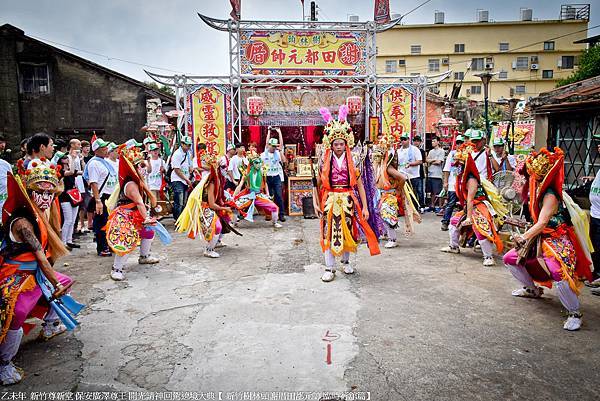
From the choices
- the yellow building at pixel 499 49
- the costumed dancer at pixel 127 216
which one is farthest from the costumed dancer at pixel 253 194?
the yellow building at pixel 499 49

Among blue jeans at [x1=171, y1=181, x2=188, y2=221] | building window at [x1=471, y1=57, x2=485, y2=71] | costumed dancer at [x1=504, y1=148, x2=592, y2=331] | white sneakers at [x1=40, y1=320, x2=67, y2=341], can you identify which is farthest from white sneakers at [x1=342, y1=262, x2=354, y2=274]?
building window at [x1=471, y1=57, x2=485, y2=71]

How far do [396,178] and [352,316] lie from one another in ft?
11.0

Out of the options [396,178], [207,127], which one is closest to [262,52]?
[207,127]

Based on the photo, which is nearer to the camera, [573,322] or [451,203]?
[573,322]

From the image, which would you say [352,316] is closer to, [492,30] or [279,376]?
[279,376]

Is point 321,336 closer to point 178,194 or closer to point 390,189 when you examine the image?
point 390,189

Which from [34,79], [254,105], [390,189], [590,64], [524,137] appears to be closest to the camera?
[390,189]

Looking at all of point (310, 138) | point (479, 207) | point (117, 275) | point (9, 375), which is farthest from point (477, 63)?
point (9, 375)

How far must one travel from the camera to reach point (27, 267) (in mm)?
3316

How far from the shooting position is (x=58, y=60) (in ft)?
54.5

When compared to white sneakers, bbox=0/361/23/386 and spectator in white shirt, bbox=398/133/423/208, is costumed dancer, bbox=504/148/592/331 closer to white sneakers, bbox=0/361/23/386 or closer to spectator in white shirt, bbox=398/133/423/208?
white sneakers, bbox=0/361/23/386

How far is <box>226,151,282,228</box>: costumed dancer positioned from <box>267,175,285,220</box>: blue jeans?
668mm

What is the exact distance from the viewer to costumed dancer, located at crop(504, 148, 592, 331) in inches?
154

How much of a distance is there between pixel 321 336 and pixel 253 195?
539cm
